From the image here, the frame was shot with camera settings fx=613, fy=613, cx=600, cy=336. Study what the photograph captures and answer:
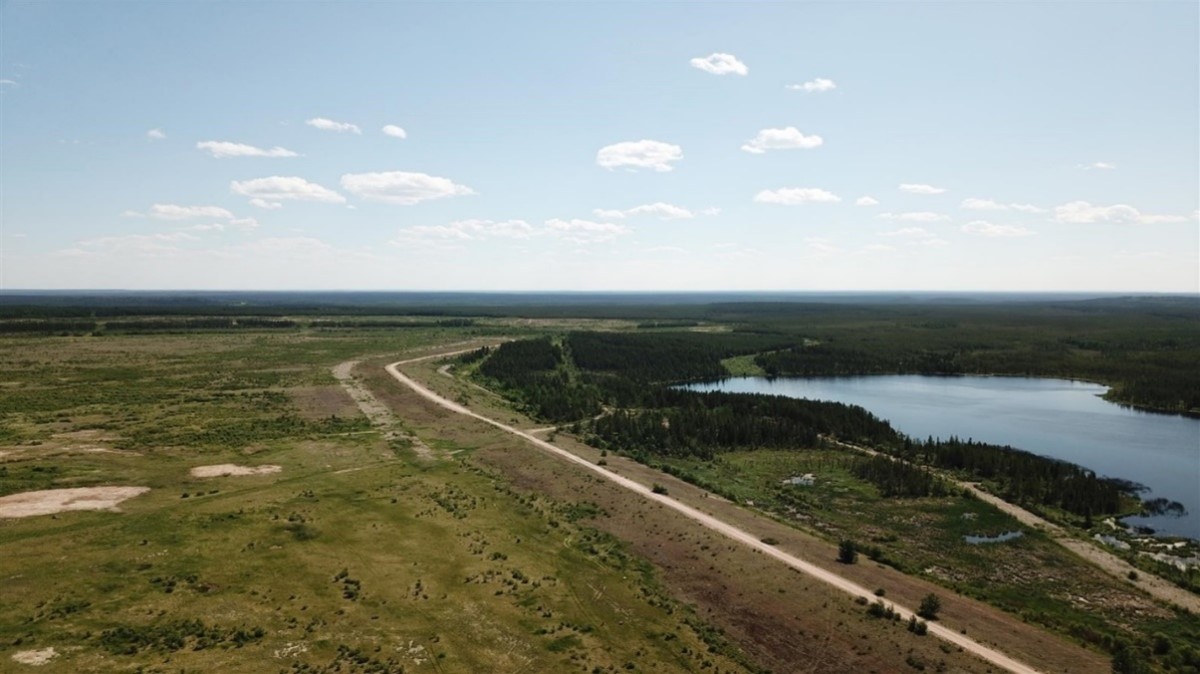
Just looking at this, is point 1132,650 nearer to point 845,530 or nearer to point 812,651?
point 812,651

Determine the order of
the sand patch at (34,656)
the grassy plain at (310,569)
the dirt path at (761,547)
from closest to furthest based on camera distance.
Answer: the sand patch at (34,656), the grassy plain at (310,569), the dirt path at (761,547)

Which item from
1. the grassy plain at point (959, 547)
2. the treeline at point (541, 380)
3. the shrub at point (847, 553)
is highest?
the treeline at point (541, 380)

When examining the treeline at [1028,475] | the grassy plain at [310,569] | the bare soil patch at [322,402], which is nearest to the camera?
the grassy plain at [310,569]

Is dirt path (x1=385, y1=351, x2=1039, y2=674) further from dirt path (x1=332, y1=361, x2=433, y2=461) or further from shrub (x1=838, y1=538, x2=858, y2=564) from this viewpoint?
dirt path (x1=332, y1=361, x2=433, y2=461)

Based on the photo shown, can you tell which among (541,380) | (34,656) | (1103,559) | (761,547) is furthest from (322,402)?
(1103,559)

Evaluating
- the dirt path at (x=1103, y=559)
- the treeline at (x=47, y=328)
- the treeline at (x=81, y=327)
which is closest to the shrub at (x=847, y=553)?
the dirt path at (x=1103, y=559)

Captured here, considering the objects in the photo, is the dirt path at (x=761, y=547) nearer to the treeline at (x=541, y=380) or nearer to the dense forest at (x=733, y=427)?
the dense forest at (x=733, y=427)
